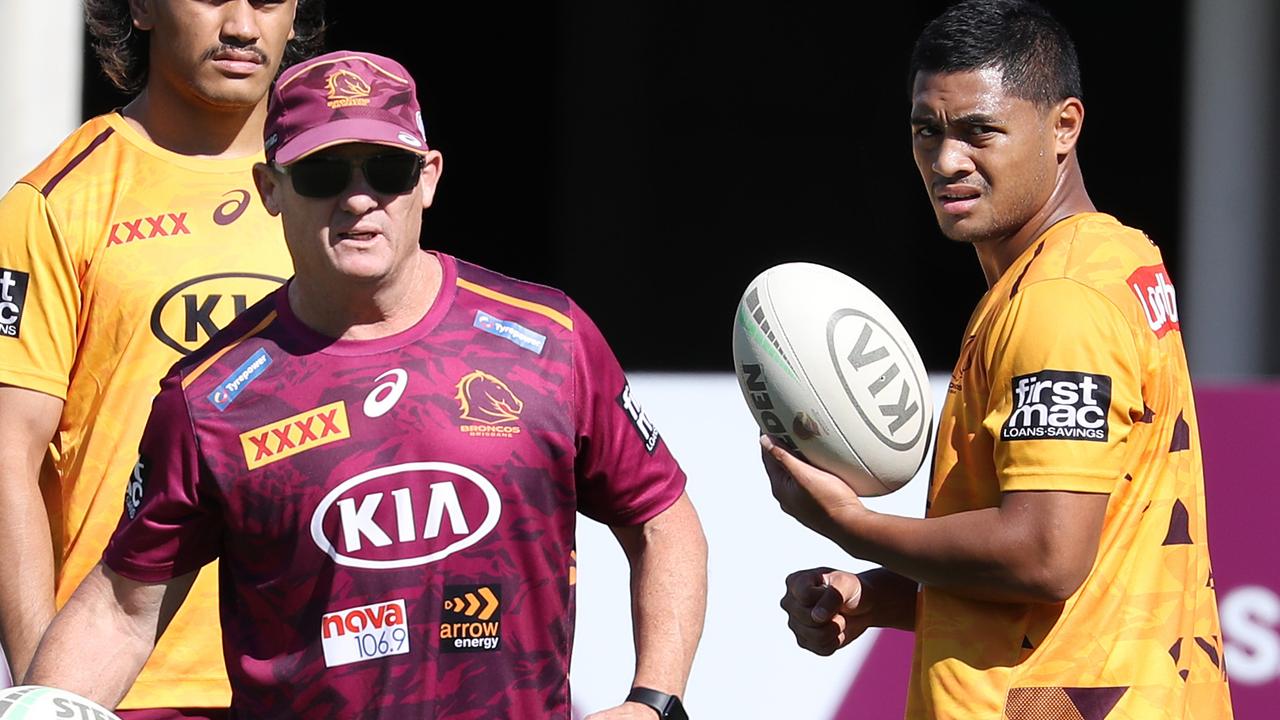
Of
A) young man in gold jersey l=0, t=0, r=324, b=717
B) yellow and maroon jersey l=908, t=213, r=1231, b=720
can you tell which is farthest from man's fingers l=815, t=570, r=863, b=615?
young man in gold jersey l=0, t=0, r=324, b=717

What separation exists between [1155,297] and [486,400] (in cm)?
119

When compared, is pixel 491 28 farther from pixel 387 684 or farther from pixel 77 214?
pixel 387 684

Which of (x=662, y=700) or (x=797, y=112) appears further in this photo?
(x=797, y=112)

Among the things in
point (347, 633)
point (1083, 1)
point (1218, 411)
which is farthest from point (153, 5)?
point (1083, 1)

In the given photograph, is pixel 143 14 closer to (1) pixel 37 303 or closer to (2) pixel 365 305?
(1) pixel 37 303

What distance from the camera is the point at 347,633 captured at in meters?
2.98

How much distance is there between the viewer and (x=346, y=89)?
3.08 meters

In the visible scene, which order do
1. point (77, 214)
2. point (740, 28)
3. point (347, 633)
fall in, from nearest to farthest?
point (347, 633) → point (77, 214) → point (740, 28)

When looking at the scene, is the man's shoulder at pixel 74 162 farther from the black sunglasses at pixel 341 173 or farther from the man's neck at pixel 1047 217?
the man's neck at pixel 1047 217

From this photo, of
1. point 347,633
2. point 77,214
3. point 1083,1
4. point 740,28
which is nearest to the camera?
point 347,633

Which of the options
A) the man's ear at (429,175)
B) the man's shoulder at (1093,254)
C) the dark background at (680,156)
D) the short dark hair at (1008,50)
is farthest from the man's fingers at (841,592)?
the dark background at (680,156)

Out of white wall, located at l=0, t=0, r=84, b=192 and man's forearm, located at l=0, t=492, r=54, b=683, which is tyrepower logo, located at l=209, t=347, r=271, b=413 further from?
white wall, located at l=0, t=0, r=84, b=192

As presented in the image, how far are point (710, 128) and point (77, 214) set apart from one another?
864 cm

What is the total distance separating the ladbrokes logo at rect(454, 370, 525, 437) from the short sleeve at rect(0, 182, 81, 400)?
103 cm
